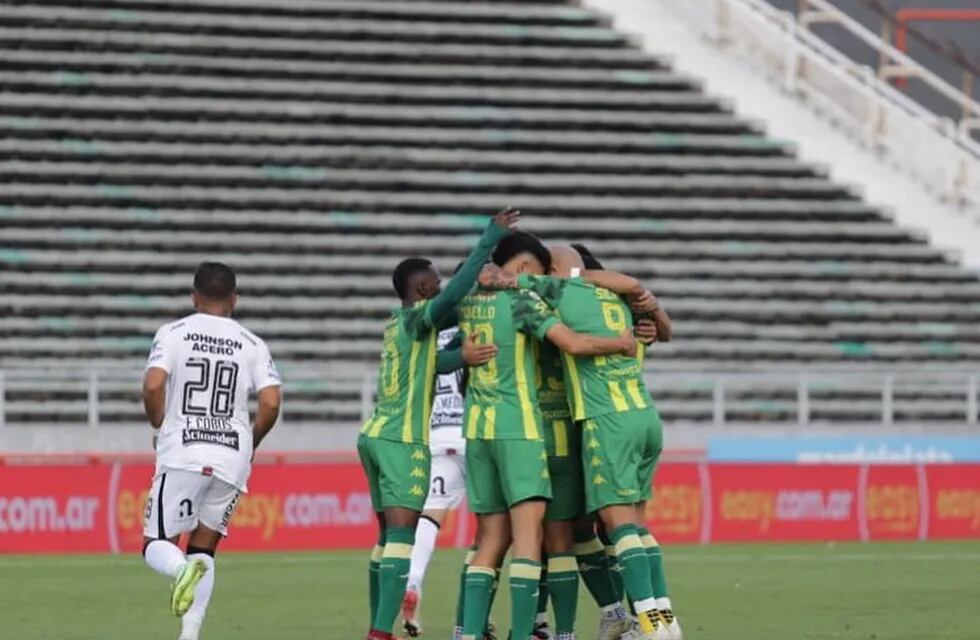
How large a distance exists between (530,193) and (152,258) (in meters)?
5.57

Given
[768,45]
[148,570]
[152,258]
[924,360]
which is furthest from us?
[768,45]

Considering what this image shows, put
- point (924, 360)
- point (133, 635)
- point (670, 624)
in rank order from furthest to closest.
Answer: point (924, 360) < point (133, 635) < point (670, 624)

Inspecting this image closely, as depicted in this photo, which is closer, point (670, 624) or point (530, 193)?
point (670, 624)

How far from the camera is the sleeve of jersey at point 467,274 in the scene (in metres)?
11.6

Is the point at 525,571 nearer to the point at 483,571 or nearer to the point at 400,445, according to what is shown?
the point at 483,571

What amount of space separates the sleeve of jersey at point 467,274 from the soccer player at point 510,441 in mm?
110

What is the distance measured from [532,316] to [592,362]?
19.9 inches

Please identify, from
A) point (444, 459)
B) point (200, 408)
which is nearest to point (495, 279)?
point (200, 408)

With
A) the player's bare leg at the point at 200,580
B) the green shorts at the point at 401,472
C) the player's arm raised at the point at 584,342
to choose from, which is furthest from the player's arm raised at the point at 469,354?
the player's bare leg at the point at 200,580

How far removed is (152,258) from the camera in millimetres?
30891

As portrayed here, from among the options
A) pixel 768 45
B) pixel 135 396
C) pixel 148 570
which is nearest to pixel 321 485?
pixel 148 570

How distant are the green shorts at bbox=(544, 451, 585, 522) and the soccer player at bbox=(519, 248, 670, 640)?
6.4 inches

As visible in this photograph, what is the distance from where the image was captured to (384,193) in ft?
108

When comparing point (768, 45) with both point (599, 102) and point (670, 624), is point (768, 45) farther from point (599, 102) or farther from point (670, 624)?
point (670, 624)
